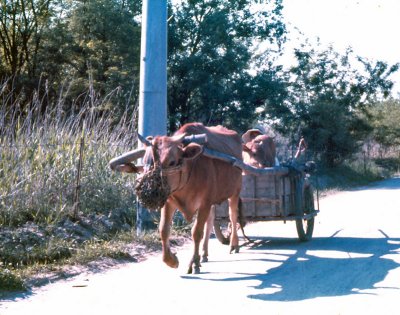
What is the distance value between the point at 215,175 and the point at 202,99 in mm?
15639

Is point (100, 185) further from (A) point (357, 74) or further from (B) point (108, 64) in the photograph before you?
(A) point (357, 74)

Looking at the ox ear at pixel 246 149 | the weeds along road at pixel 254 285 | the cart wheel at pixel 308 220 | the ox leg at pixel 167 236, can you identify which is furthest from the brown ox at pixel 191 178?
the cart wheel at pixel 308 220

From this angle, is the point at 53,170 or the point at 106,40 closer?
the point at 53,170

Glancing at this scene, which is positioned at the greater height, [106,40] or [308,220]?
[106,40]

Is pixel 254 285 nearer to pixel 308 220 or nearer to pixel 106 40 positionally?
pixel 308 220

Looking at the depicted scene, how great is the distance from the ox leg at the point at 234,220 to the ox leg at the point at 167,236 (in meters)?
2.04

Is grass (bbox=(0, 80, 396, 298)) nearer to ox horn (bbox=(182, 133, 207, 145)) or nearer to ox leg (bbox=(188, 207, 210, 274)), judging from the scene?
ox leg (bbox=(188, 207, 210, 274))

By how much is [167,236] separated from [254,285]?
1310mm

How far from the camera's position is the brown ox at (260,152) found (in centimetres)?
1222

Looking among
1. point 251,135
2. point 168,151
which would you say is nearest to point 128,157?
point 168,151

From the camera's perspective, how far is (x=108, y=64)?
24984mm

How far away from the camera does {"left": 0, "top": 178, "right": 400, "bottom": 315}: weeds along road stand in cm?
725

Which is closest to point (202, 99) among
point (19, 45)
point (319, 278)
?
point (19, 45)

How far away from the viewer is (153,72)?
A: 1200 cm
